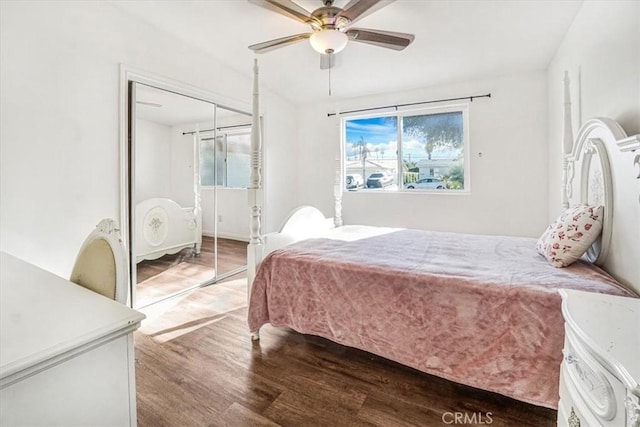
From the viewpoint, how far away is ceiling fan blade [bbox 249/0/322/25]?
1949mm

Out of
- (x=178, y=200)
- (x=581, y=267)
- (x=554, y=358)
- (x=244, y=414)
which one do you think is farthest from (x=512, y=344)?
(x=178, y=200)

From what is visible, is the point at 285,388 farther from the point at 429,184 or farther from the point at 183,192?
the point at 429,184

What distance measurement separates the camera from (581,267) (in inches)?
65.9

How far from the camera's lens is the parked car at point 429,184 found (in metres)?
3.97

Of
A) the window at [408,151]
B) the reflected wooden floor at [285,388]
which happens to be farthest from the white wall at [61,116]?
the window at [408,151]

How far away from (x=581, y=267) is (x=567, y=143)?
Result: 120cm

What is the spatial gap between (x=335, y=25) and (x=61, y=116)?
2.06 metres

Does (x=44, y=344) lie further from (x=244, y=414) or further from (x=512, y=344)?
(x=512, y=344)

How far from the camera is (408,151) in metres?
4.17

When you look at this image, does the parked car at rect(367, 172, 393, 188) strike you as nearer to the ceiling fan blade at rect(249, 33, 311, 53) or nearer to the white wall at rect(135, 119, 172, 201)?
the ceiling fan blade at rect(249, 33, 311, 53)

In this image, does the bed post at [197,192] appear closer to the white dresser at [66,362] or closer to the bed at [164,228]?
the bed at [164,228]

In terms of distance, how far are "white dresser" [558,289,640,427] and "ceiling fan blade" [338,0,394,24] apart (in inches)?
73.2

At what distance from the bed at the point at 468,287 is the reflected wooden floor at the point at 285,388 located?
16 centimetres

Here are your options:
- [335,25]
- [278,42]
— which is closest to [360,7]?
[335,25]
